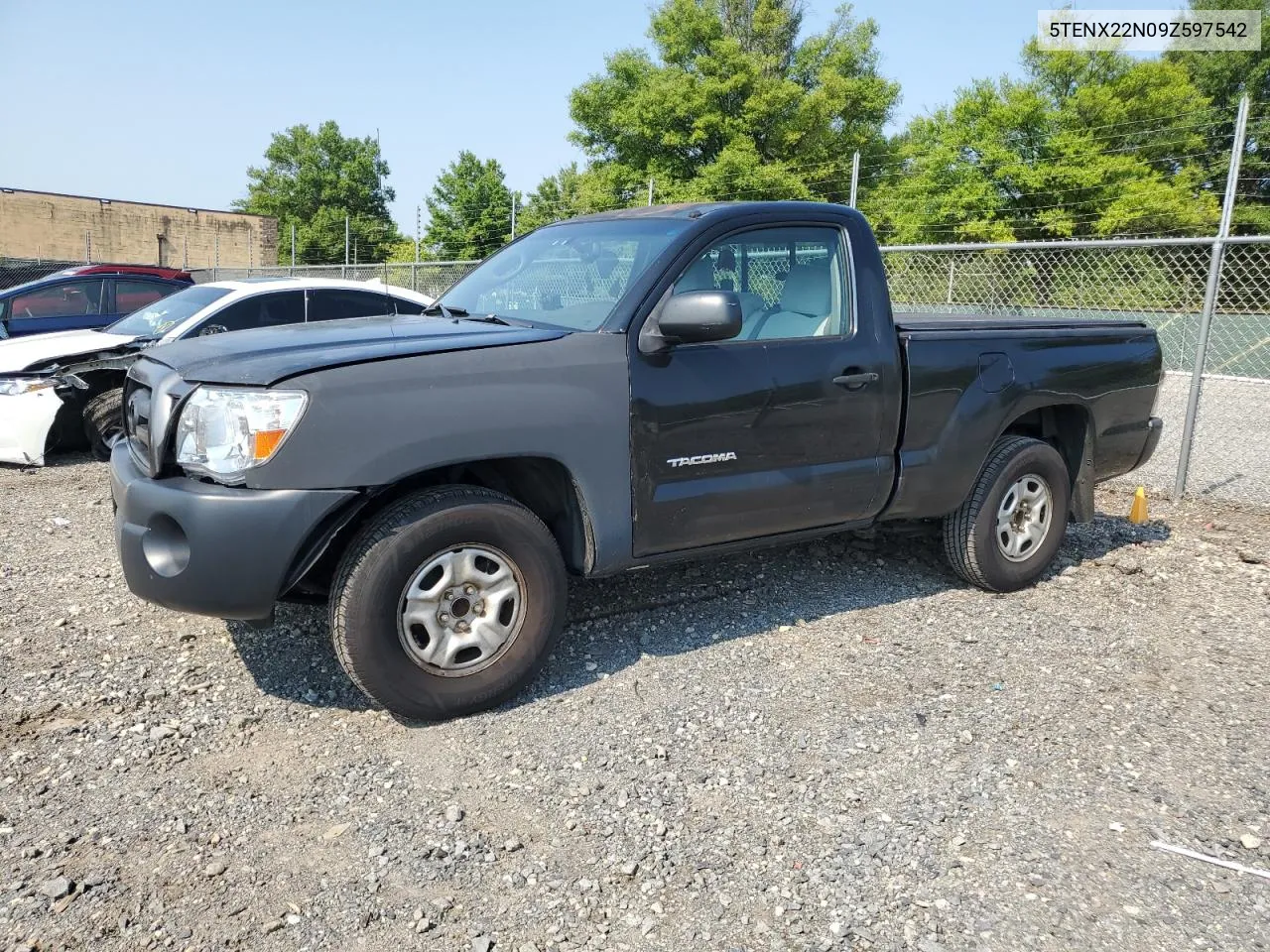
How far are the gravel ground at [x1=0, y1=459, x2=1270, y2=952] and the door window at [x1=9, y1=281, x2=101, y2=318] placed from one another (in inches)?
280

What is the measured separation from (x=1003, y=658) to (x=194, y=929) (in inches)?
130

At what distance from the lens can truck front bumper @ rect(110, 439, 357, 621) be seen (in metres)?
3.14

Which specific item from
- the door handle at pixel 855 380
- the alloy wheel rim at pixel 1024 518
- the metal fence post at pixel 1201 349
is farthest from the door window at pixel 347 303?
the metal fence post at pixel 1201 349

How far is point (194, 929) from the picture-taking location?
8.04 ft

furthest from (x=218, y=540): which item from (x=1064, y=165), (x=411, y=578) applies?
(x=1064, y=165)

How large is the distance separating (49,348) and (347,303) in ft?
7.92

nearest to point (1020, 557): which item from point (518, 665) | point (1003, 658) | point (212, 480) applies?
point (1003, 658)

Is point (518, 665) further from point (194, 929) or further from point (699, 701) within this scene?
point (194, 929)

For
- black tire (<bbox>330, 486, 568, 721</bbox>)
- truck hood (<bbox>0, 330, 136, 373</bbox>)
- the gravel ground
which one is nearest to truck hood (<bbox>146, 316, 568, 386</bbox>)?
black tire (<bbox>330, 486, 568, 721</bbox>)

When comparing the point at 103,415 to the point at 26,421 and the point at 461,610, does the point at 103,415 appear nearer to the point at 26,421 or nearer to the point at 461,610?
the point at 26,421

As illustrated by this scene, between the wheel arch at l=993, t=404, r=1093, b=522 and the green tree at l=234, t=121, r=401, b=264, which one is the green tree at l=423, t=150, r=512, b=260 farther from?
the wheel arch at l=993, t=404, r=1093, b=522

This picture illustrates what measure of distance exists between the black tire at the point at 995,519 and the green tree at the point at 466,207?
41.4 m

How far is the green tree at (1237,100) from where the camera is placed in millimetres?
28828

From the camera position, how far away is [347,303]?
868cm
